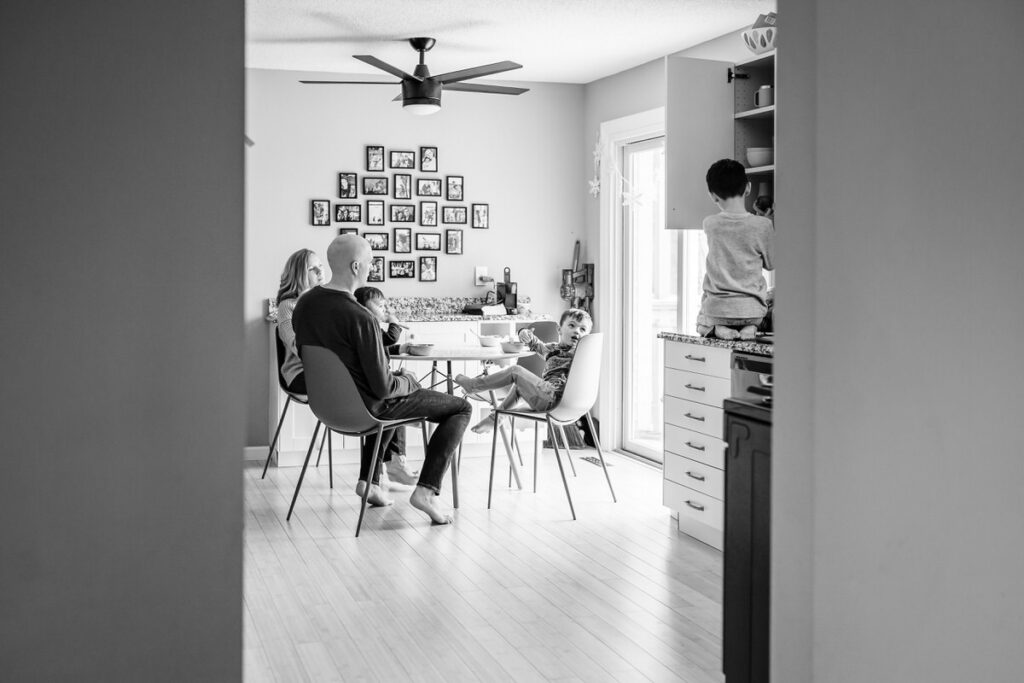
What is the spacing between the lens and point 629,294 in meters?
6.57

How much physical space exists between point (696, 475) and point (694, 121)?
160 cm

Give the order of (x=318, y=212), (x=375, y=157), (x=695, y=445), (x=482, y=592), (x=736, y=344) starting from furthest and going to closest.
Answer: (x=375, y=157) → (x=318, y=212) → (x=695, y=445) → (x=736, y=344) → (x=482, y=592)

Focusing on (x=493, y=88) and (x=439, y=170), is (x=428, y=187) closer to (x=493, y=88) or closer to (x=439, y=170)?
(x=439, y=170)

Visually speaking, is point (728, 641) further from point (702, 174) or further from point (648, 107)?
point (648, 107)

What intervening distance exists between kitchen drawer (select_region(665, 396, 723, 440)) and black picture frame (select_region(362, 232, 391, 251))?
276 centimetres

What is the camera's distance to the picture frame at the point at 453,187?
676 centimetres

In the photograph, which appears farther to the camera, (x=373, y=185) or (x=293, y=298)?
(x=373, y=185)

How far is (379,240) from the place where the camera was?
6625 millimetres

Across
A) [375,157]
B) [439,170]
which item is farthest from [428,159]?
[375,157]

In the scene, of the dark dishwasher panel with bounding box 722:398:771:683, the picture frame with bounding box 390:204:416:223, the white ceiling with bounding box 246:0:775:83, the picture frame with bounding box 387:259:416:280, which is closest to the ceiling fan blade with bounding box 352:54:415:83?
the white ceiling with bounding box 246:0:775:83

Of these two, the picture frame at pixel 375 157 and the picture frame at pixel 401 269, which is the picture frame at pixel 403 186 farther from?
the picture frame at pixel 401 269

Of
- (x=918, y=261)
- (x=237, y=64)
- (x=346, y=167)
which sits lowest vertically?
Result: (x=918, y=261)

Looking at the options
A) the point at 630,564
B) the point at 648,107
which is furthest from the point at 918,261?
the point at 648,107

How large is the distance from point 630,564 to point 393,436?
1.69 m
